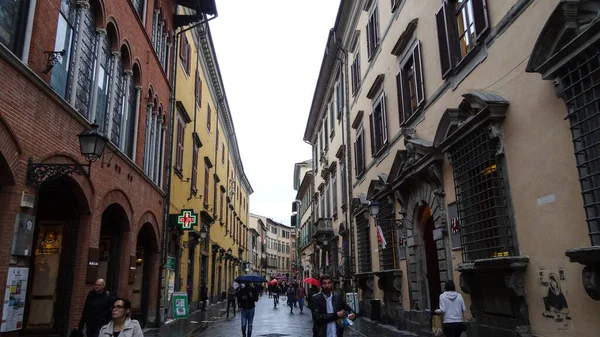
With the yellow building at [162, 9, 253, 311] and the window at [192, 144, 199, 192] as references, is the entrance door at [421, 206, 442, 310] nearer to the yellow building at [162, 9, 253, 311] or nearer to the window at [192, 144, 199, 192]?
the yellow building at [162, 9, 253, 311]

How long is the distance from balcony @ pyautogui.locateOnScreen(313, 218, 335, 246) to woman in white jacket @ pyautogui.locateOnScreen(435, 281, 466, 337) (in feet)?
62.2

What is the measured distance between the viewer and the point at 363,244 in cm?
1914

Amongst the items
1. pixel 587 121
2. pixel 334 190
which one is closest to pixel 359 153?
pixel 334 190

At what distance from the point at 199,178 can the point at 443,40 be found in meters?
16.5

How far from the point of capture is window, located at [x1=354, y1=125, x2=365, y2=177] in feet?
64.4

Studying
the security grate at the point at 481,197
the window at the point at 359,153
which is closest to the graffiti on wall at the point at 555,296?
the security grate at the point at 481,197

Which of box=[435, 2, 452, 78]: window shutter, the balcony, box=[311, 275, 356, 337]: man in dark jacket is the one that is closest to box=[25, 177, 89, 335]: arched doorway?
box=[311, 275, 356, 337]: man in dark jacket

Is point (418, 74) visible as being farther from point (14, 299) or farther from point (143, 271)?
point (143, 271)

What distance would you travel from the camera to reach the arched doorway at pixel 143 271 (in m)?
15.2

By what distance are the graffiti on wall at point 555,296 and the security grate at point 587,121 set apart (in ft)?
3.89

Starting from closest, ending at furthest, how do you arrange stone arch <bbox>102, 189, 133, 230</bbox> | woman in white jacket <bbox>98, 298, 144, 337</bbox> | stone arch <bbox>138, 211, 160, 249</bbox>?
woman in white jacket <bbox>98, 298, 144, 337</bbox>
stone arch <bbox>102, 189, 133, 230</bbox>
stone arch <bbox>138, 211, 160, 249</bbox>

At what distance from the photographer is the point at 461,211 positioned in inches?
379

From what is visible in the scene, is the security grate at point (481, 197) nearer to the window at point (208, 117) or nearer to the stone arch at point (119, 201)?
the stone arch at point (119, 201)

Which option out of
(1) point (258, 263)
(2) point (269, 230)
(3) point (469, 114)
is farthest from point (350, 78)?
(2) point (269, 230)
